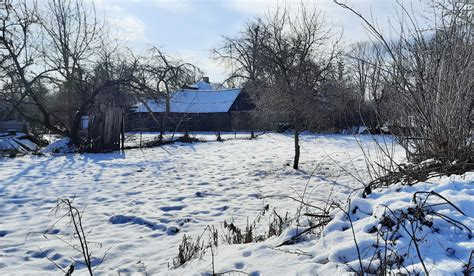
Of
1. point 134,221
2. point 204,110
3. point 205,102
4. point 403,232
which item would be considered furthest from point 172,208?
point 205,102

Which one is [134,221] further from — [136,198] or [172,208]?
[136,198]

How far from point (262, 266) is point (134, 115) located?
36423mm

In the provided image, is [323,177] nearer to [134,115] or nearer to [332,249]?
[332,249]

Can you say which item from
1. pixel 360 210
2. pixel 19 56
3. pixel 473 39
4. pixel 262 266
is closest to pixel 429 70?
pixel 473 39

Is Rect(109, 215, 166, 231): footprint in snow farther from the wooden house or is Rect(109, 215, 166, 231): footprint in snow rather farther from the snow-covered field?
the wooden house

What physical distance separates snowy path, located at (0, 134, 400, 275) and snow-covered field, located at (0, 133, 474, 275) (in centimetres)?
1

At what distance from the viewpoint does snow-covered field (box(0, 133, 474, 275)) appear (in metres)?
2.59

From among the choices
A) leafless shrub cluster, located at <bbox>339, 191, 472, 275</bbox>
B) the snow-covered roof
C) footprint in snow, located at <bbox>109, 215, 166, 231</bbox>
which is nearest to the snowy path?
footprint in snow, located at <bbox>109, 215, 166, 231</bbox>

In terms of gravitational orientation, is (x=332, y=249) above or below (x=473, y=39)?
below

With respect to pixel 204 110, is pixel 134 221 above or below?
below

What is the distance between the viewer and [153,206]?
527 centimetres

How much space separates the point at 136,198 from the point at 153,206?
2.17 feet

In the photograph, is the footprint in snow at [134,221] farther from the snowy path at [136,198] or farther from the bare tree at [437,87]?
the bare tree at [437,87]

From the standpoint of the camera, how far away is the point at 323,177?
25.6 feet
